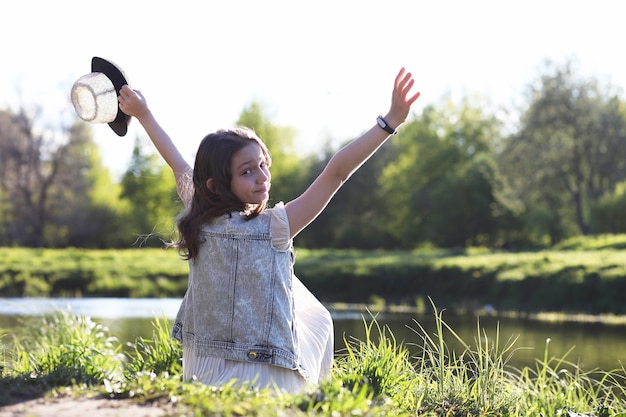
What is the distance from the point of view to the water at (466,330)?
11.5m

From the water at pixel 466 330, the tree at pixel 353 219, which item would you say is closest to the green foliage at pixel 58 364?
the water at pixel 466 330

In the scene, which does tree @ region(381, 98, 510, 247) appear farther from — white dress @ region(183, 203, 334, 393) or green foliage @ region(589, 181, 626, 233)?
white dress @ region(183, 203, 334, 393)

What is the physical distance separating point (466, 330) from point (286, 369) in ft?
36.7

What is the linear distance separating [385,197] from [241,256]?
42.4 metres

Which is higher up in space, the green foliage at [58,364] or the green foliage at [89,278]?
the green foliage at [58,364]

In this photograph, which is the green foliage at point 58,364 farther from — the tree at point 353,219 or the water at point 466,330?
the tree at point 353,219

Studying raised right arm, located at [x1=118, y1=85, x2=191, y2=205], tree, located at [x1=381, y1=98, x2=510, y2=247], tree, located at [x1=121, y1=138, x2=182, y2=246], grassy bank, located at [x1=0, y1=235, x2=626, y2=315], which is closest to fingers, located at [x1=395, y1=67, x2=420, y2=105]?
raised right arm, located at [x1=118, y1=85, x2=191, y2=205]

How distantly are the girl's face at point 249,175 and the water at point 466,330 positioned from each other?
21.2 feet

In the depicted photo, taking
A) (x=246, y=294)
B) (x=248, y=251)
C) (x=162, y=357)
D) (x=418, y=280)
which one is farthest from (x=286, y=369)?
(x=418, y=280)

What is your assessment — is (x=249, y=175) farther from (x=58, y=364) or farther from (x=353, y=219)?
(x=353, y=219)

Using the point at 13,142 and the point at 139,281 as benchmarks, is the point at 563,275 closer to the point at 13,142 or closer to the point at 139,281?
the point at 139,281

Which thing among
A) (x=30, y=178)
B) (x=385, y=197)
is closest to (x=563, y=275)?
(x=385, y=197)

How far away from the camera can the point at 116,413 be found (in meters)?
3.18

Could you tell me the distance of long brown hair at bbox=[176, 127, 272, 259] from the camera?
3805 millimetres
